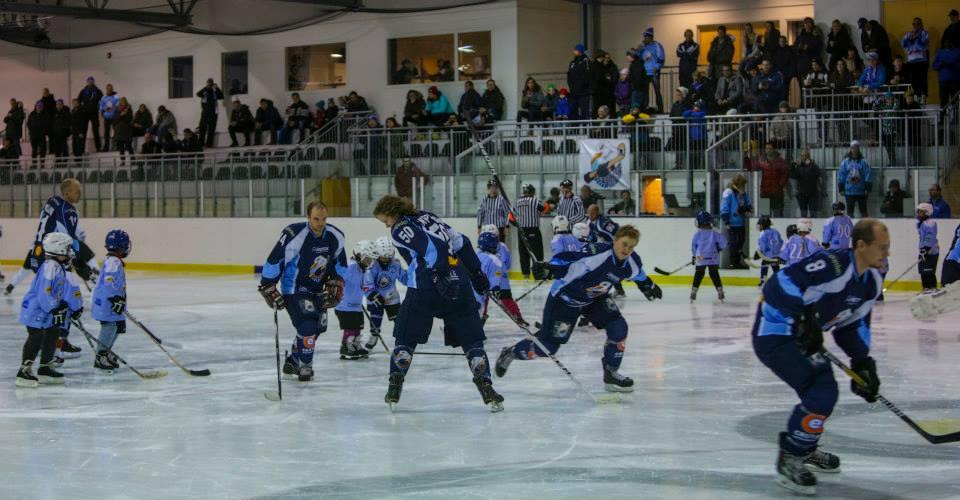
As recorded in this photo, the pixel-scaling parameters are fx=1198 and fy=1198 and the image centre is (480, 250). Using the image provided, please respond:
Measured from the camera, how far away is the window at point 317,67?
84.5ft

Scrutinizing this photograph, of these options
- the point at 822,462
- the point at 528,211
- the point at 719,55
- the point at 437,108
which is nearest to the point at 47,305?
the point at 822,462

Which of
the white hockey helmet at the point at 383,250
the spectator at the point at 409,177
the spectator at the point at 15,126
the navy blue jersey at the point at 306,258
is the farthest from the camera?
the spectator at the point at 15,126

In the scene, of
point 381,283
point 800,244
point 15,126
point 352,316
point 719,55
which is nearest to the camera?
point 352,316

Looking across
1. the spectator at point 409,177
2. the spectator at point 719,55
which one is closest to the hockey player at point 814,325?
the spectator at point 719,55

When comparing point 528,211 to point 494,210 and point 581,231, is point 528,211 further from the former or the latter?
point 581,231

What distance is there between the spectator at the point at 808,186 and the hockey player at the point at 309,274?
10302 millimetres

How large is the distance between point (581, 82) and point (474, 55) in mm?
4544

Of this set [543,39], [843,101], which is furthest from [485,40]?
[843,101]

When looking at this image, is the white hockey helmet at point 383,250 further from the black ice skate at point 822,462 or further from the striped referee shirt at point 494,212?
the striped referee shirt at point 494,212

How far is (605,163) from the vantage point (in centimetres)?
1845

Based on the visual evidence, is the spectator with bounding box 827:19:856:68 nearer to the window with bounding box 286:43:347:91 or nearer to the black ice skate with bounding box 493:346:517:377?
the window with bounding box 286:43:347:91

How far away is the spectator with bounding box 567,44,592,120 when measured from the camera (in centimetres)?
1978

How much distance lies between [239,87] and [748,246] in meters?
13.9

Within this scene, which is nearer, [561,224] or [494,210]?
[561,224]
